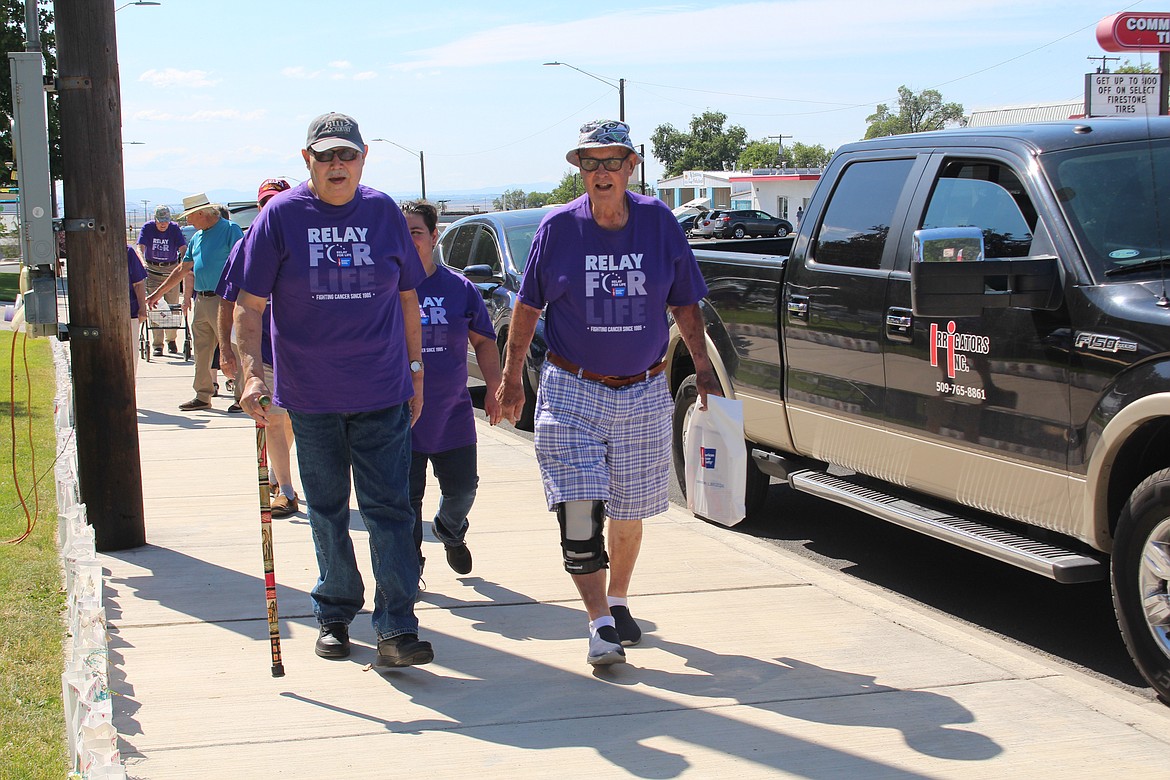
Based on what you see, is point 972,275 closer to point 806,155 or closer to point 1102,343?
point 1102,343

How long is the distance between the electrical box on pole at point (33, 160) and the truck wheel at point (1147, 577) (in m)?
4.83

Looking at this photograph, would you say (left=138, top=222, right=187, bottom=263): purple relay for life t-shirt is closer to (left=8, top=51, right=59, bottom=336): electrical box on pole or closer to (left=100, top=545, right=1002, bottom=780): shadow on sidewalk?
(left=8, top=51, right=59, bottom=336): electrical box on pole

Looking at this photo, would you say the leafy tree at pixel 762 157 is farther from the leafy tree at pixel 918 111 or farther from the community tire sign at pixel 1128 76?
the community tire sign at pixel 1128 76

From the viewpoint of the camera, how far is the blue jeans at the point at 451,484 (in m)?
5.80

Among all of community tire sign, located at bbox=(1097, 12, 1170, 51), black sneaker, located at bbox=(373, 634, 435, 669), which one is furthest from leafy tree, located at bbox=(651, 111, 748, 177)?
black sneaker, located at bbox=(373, 634, 435, 669)

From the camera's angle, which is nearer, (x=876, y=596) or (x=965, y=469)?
(x=965, y=469)

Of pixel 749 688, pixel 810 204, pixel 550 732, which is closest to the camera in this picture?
pixel 550 732

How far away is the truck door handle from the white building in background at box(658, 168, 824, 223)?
187 ft

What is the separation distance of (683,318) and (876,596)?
1631 millimetres

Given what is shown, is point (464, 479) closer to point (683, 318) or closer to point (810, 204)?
point (683, 318)

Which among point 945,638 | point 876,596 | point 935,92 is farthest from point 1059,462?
point 935,92

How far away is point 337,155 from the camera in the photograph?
14.9 feet

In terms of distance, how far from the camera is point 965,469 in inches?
214

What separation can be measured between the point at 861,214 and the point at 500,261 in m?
5.41
